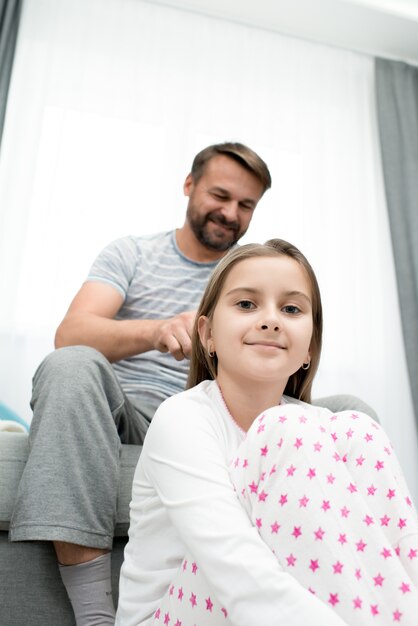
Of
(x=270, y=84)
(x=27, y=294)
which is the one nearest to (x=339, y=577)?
(x=27, y=294)

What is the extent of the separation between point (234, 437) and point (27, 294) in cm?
160

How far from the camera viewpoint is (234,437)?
0.92 metres

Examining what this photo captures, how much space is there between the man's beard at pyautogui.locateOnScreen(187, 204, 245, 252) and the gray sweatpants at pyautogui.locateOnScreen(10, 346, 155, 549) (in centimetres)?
77

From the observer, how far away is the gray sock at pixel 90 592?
3.12 ft

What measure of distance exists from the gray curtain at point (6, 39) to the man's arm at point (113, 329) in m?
1.21

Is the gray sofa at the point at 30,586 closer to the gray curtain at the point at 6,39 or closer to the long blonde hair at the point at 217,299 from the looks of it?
the long blonde hair at the point at 217,299

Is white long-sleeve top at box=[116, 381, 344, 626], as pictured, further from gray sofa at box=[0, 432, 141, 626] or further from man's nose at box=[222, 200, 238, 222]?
man's nose at box=[222, 200, 238, 222]

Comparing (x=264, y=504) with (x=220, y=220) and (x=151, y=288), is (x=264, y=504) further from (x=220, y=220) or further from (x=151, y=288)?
(x=220, y=220)

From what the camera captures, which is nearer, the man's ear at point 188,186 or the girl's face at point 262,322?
the girl's face at point 262,322

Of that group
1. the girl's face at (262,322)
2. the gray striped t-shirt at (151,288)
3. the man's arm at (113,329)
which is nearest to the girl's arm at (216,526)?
the girl's face at (262,322)

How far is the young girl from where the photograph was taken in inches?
23.7

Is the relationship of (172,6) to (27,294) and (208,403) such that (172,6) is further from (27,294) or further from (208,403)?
(208,403)

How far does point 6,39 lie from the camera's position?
246 centimetres

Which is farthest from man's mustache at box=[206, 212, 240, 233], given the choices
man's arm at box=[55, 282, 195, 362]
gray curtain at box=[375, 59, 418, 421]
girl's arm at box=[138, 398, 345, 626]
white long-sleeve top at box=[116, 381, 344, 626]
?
gray curtain at box=[375, 59, 418, 421]
